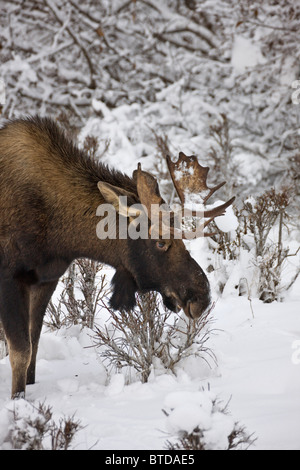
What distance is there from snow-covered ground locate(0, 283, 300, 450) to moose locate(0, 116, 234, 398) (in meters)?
0.49

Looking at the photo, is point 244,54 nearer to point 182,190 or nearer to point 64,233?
point 182,190

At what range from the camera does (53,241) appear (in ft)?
12.7

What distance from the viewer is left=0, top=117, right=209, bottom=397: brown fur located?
12.3 feet

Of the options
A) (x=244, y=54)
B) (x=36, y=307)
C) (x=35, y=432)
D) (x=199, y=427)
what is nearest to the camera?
(x=199, y=427)

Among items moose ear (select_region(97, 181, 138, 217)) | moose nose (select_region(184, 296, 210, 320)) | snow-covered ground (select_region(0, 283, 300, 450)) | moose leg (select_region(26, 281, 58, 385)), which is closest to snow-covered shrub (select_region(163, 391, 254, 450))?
snow-covered ground (select_region(0, 283, 300, 450))

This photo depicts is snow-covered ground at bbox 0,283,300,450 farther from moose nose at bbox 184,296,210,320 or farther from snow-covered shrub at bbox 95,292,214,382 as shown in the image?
moose nose at bbox 184,296,210,320

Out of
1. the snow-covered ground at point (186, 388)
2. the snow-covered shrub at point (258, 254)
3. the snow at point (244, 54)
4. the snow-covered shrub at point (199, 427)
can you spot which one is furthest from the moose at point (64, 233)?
the snow at point (244, 54)

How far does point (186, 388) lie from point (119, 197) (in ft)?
4.41

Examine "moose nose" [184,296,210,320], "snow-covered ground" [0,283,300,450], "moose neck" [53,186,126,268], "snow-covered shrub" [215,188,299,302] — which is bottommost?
"snow-covered ground" [0,283,300,450]

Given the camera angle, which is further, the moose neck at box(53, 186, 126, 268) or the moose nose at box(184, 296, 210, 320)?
the moose neck at box(53, 186, 126, 268)

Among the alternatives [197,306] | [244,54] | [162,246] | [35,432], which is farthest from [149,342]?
[244,54]

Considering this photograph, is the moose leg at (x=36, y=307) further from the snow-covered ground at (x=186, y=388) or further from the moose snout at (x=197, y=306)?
the moose snout at (x=197, y=306)

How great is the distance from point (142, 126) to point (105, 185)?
322 inches

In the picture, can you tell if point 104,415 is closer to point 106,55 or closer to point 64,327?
point 64,327
